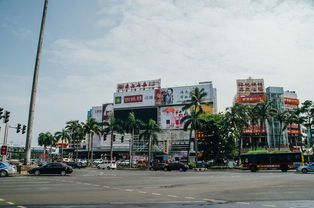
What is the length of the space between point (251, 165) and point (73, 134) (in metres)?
Answer: 58.5

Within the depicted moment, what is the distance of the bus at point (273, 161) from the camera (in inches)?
1578

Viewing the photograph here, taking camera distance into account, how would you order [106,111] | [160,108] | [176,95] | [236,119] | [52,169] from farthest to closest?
[106,111], [160,108], [176,95], [236,119], [52,169]

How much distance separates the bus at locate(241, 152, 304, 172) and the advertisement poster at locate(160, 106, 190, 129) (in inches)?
2244

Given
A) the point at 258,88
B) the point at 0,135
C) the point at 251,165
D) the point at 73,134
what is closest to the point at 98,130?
the point at 73,134

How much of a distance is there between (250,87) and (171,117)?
30831mm

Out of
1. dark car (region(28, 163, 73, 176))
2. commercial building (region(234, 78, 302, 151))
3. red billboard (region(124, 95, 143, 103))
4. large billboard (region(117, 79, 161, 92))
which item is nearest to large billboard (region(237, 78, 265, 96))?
commercial building (region(234, 78, 302, 151))

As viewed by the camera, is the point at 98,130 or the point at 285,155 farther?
the point at 98,130

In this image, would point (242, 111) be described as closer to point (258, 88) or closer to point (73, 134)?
point (258, 88)

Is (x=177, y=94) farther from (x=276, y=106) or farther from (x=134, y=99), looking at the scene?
(x=276, y=106)

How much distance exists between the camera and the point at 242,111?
60.1 metres

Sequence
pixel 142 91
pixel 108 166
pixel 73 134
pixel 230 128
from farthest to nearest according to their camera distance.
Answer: pixel 142 91 < pixel 73 134 < pixel 230 128 < pixel 108 166

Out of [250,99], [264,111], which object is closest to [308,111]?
[264,111]

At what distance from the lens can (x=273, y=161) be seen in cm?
4106

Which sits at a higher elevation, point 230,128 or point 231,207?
point 230,128
